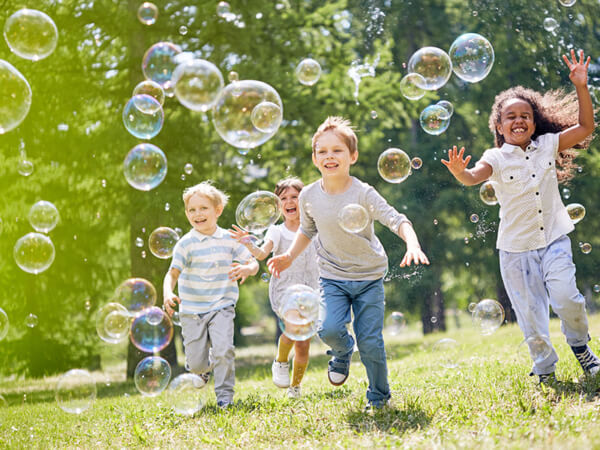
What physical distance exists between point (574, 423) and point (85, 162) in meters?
8.59

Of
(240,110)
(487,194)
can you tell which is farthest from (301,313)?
(487,194)

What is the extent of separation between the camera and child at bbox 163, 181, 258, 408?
4.74 meters

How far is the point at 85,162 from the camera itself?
32.1ft

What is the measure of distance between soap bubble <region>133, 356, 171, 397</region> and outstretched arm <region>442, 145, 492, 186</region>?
101 inches

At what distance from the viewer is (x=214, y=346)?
4.76 m

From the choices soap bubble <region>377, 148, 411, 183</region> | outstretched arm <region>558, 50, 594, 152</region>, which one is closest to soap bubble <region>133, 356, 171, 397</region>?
soap bubble <region>377, 148, 411, 183</region>

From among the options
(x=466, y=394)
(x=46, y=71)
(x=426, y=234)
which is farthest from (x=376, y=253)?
(x=426, y=234)

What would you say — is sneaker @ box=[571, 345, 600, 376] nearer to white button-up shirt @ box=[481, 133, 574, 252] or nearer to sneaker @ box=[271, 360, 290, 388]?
white button-up shirt @ box=[481, 133, 574, 252]

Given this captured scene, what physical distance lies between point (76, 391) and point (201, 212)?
167 centimetres

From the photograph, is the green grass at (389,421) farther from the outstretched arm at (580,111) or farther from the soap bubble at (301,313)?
the outstretched arm at (580,111)

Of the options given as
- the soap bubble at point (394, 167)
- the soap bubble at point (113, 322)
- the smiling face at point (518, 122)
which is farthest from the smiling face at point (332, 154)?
the soap bubble at point (113, 322)

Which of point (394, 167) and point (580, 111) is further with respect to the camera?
point (394, 167)

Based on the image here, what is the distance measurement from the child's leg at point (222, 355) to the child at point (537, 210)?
2.11m

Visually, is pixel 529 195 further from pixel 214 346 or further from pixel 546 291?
pixel 214 346
